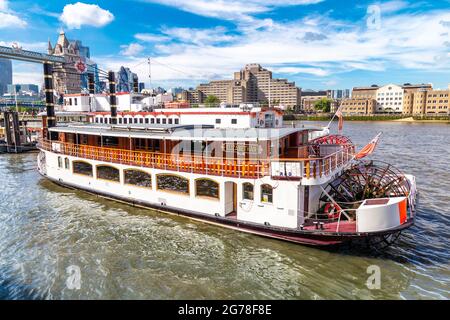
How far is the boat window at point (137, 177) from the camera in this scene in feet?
63.1

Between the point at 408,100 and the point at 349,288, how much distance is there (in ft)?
530

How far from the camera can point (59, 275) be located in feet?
38.5

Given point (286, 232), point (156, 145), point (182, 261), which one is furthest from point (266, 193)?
point (156, 145)

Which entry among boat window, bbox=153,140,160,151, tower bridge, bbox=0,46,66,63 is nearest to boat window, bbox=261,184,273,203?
boat window, bbox=153,140,160,151

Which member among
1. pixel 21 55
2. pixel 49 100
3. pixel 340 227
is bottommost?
pixel 340 227

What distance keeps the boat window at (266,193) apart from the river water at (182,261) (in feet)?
6.50

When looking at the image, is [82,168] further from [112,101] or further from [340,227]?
[340,227]

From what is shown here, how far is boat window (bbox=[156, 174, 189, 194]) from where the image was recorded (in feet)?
57.4

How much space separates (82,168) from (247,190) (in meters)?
13.7

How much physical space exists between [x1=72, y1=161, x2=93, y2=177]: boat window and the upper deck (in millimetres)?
728

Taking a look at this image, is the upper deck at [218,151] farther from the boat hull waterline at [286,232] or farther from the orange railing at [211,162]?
the boat hull waterline at [286,232]

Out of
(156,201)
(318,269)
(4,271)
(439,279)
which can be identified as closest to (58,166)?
(156,201)

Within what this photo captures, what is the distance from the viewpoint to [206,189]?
16.6 meters

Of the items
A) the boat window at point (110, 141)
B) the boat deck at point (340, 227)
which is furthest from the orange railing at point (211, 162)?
the boat deck at point (340, 227)
